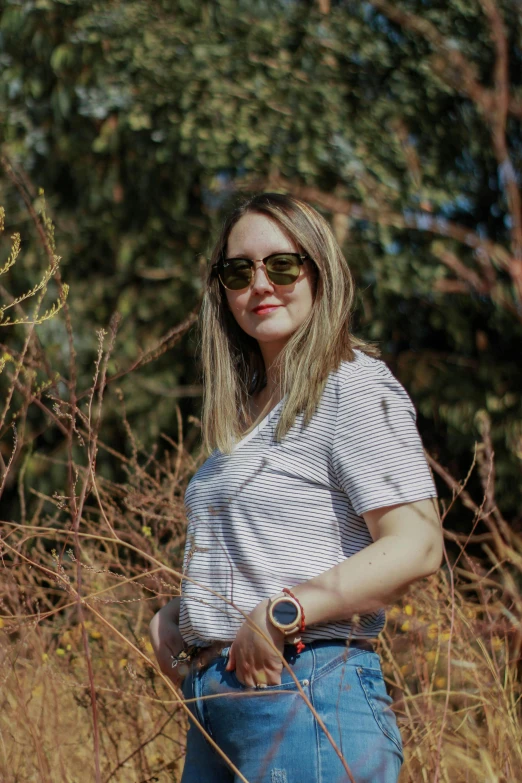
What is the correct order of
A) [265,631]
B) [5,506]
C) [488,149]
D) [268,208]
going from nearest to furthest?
A: [265,631] → [268,208] → [488,149] → [5,506]

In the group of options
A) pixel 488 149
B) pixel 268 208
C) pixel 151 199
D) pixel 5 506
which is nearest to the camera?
pixel 268 208

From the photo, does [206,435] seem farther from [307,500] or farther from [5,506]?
[5,506]

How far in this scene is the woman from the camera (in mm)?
1299

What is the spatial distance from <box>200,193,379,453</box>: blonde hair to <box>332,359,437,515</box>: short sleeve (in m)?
0.08

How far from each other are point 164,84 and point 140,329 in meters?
1.30

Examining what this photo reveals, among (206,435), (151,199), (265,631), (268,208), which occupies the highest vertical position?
(268,208)

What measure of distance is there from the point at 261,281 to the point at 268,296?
0.03m

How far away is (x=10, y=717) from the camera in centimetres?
229

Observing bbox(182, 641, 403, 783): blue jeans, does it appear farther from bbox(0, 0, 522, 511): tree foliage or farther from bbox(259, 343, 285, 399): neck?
bbox(0, 0, 522, 511): tree foliage

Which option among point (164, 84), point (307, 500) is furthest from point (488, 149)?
point (307, 500)

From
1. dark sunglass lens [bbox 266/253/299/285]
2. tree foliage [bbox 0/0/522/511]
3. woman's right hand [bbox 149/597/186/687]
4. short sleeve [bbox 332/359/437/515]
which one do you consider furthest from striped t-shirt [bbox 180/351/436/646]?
tree foliage [bbox 0/0/522/511]

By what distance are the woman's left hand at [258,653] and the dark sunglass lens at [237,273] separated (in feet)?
1.96

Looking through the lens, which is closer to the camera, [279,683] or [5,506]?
[279,683]

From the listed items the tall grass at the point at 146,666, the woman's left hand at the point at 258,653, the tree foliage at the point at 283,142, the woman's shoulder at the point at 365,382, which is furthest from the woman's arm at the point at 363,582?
the tree foliage at the point at 283,142
